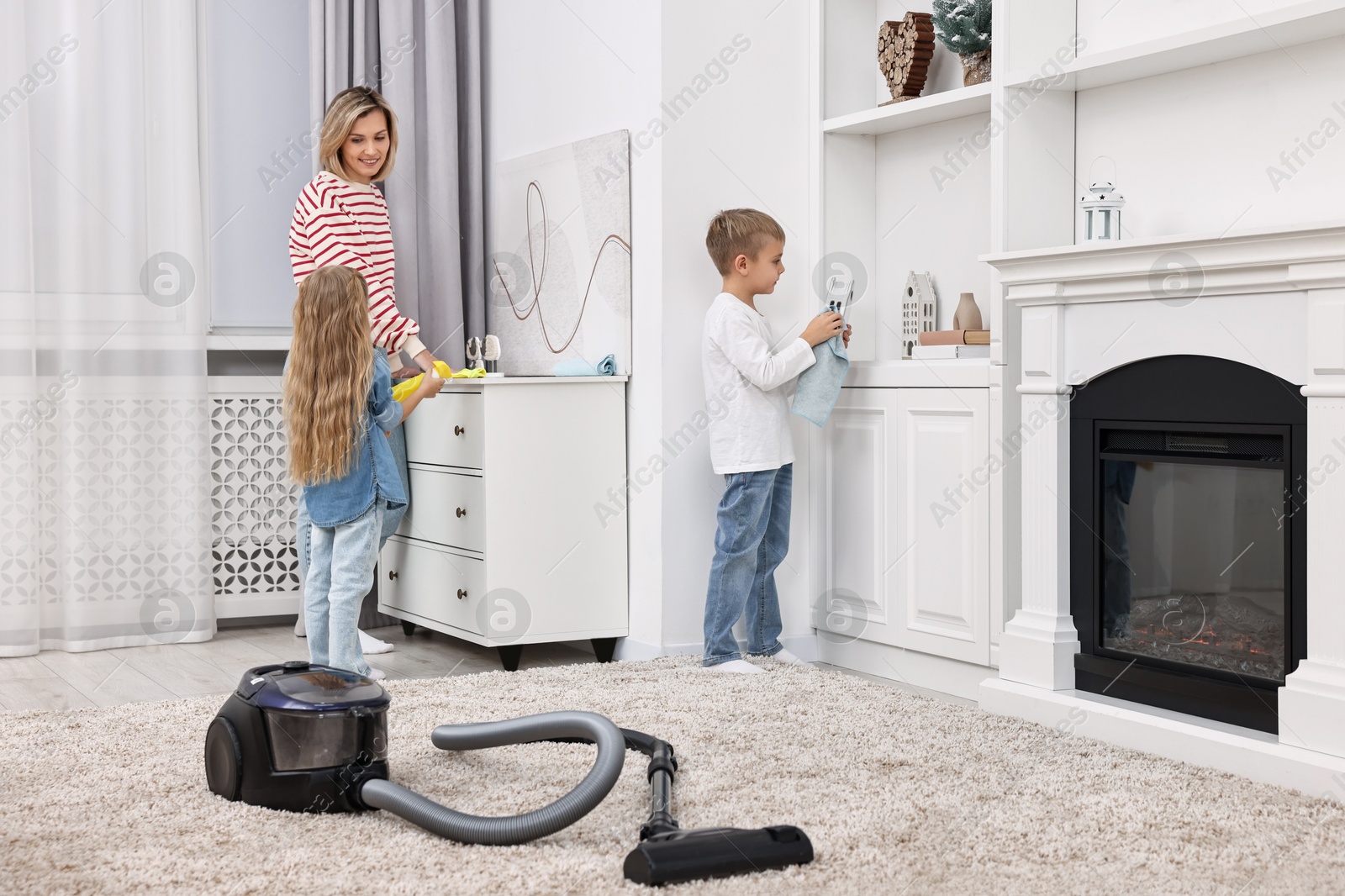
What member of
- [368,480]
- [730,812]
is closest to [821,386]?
[368,480]

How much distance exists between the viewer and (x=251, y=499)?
3.66m

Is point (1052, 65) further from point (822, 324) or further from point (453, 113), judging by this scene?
point (453, 113)

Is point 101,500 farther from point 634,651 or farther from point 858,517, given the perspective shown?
point 858,517

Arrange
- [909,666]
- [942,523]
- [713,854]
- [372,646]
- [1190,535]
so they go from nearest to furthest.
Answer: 1. [713,854]
2. [1190,535]
3. [942,523]
4. [909,666]
5. [372,646]

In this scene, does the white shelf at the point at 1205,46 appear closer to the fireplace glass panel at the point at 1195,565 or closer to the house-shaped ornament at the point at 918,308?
the house-shaped ornament at the point at 918,308

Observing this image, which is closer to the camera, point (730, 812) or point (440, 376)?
point (730, 812)

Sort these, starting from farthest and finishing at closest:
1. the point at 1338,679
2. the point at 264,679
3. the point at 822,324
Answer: the point at 822,324, the point at 1338,679, the point at 264,679

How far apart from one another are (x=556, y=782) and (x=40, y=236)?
223 centimetres

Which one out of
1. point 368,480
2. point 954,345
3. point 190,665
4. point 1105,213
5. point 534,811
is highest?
point 1105,213

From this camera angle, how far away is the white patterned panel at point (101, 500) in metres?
3.23

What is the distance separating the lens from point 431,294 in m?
3.65

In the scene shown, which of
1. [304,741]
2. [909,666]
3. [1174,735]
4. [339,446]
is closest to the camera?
[304,741]

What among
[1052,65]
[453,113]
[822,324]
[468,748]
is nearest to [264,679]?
[468,748]

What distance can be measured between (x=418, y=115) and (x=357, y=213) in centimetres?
78
